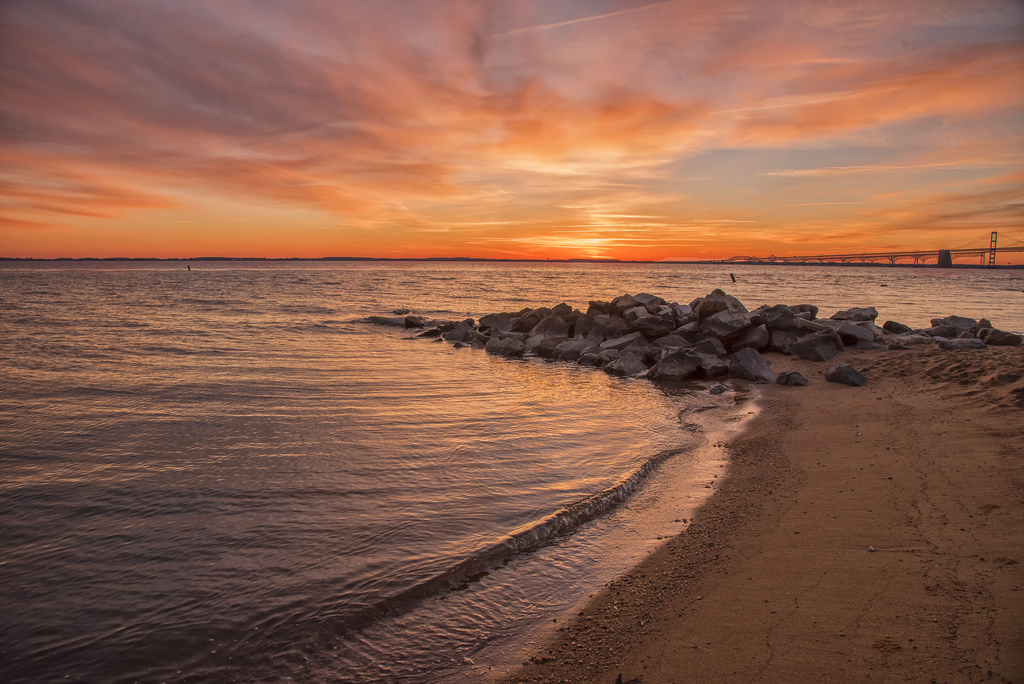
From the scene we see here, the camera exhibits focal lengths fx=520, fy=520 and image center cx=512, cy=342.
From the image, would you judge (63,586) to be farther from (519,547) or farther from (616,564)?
(616,564)

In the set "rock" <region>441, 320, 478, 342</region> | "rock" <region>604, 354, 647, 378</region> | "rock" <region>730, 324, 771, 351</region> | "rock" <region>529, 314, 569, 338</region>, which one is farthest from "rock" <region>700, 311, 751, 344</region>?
"rock" <region>441, 320, 478, 342</region>

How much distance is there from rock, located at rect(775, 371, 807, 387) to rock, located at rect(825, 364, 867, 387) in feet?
1.91

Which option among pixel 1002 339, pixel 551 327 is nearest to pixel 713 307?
pixel 551 327

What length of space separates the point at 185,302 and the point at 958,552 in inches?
1677

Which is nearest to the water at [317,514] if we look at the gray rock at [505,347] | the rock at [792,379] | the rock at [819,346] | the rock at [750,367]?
the rock at [792,379]

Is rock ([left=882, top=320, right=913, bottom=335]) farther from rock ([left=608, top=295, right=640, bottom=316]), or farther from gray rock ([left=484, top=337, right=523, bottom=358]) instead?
gray rock ([left=484, top=337, right=523, bottom=358])

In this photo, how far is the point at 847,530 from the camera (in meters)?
5.47

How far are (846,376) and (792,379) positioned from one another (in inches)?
44.7

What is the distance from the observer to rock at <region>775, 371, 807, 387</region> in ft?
42.0

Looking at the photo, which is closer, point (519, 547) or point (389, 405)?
point (519, 547)

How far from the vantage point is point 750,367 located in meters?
14.1

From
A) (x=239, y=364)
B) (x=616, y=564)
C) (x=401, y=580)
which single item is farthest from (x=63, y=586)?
(x=239, y=364)

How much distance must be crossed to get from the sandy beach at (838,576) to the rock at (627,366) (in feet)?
21.6

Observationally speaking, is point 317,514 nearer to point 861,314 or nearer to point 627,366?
point 627,366
